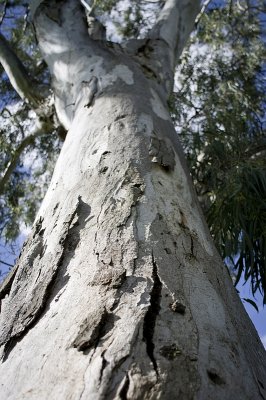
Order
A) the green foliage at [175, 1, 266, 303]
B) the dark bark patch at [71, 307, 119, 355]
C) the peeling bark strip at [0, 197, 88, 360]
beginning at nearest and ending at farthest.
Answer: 1. the dark bark patch at [71, 307, 119, 355]
2. the peeling bark strip at [0, 197, 88, 360]
3. the green foliage at [175, 1, 266, 303]

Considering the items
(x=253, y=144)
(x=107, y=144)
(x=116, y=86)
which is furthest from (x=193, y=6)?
(x=107, y=144)

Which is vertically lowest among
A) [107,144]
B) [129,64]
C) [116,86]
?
[107,144]

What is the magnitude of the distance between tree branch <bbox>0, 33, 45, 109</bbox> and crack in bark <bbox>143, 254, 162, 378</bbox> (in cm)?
271

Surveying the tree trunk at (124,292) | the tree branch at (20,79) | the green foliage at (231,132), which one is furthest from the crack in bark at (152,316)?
the tree branch at (20,79)

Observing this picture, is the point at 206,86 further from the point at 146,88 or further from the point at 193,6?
the point at 146,88

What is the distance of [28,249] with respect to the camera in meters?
1.11

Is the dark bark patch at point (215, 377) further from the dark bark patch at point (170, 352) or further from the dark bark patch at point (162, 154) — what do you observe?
the dark bark patch at point (162, 154)

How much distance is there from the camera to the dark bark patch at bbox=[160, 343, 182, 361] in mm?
686

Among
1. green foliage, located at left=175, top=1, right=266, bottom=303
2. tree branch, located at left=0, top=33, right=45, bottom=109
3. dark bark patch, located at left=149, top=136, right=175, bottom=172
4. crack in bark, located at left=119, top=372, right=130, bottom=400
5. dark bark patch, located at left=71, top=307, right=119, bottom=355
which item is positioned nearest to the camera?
crack in bark, located at left=119, top=372, right=130, bottom=400

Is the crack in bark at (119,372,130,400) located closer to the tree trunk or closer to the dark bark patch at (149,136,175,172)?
the tree trunk

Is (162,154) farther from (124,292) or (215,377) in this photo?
(215,377)

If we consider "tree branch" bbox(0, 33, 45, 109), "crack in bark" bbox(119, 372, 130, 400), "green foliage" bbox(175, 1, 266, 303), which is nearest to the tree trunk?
"crack in bark" bbox(119, 372, 130, 400)

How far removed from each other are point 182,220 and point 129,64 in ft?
4.07

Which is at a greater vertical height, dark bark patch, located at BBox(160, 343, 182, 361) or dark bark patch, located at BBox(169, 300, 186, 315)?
dark bark patch, located at BBox(169, 300, 186, 315)
